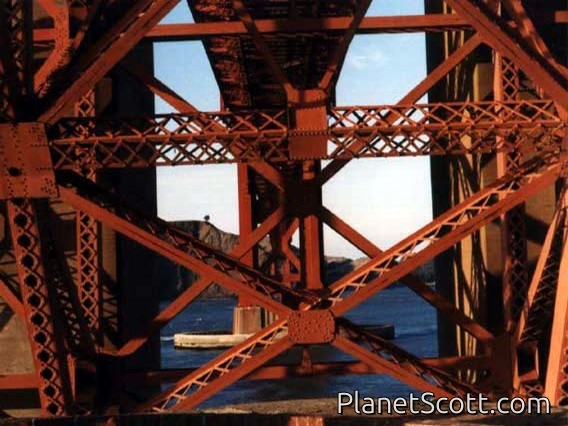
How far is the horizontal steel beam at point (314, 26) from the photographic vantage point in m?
18.0

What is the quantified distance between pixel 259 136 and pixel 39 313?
3897 mm

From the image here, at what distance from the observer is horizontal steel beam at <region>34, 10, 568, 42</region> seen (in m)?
18.0

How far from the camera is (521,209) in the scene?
56.2 ft

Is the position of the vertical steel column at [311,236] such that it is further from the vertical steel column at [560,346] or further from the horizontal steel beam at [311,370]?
the vertical steel column at [560,346]

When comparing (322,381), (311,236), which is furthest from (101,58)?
(322,381)

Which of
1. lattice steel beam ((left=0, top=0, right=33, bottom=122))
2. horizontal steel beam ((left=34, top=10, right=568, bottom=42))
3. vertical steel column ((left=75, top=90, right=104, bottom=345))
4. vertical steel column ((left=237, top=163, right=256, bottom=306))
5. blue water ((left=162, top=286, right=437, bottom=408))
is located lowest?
blue water ((left=162, top=286, right=437, bottom=408))

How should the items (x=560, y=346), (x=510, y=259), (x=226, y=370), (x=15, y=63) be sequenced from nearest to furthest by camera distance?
(x=15, y=63), (x=560, y=346), (x=226, y=370), (x=510, y=259)

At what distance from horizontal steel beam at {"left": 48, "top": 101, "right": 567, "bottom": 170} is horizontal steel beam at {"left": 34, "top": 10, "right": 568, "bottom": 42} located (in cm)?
478

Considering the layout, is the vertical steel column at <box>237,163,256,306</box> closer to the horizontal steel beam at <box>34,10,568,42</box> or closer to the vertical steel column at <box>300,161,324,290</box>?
the vertical steel column at <box>300,161,324,290</box>

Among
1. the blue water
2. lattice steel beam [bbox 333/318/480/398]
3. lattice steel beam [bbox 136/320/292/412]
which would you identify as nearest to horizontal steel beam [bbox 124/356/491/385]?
lattice steel beam [bbox 333/318/480/398]

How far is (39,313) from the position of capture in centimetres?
1347

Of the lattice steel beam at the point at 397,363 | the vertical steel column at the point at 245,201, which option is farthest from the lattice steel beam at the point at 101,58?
the vertical steel column at the point at 245,201

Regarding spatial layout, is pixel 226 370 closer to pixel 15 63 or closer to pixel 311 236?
pixel 15 63

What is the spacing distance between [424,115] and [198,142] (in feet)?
10.4
